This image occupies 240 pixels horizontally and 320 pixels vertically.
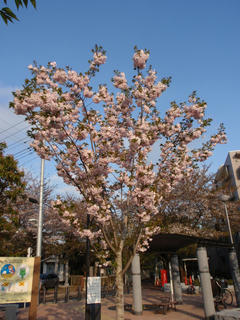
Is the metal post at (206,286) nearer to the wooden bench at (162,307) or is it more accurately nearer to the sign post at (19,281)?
the wooden bench at (162,307)

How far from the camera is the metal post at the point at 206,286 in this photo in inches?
394

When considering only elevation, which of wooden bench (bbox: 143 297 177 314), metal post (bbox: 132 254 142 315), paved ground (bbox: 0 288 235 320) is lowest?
paved ground (bbox: 0 288 235 320)

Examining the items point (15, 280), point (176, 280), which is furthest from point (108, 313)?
point (15, 280)

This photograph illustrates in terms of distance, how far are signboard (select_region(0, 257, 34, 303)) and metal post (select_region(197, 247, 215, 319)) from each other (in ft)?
21.7

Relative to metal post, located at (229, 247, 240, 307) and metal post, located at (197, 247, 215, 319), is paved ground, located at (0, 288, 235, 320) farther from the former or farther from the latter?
metal post, located at (229, 247, 240, 307)

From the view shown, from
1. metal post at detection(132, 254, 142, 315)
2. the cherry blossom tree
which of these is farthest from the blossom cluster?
metal post at detection(132, 254, 142, 315)

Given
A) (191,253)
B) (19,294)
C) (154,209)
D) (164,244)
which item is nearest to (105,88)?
(154,209)

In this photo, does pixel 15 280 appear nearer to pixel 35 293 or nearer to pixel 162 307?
pixel 35 293

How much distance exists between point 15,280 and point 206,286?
23.7 feet

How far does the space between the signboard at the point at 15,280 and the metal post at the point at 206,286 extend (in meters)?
6.62

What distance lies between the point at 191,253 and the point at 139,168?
1895 centimetres

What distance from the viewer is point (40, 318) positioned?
11.8 m

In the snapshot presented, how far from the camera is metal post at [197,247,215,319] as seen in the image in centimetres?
1002

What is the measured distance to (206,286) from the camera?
10.3 m
